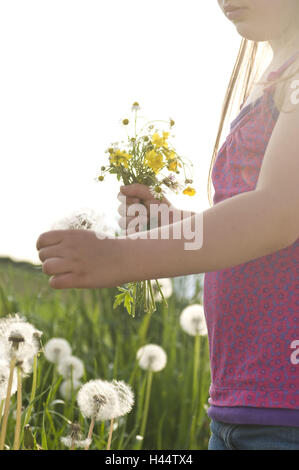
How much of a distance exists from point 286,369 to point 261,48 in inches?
33.9

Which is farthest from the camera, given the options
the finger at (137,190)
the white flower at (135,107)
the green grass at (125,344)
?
the green grass at (125,344)

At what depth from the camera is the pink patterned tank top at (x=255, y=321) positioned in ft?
3.98

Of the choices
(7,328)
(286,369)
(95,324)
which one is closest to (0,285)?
(95,324)

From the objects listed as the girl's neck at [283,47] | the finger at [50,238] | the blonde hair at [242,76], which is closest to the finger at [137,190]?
the blonde hair at [242,76]

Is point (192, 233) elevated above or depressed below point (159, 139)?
below

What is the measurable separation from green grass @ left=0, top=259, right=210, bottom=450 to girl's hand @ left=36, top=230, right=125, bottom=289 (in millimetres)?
1619

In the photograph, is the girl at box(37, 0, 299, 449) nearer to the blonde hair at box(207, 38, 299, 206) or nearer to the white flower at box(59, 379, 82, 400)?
the blonde hair at box(207, 38, 299, 206)

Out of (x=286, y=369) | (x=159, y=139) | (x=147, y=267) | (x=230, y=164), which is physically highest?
(x=159, y=139)

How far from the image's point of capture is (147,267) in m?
0.97

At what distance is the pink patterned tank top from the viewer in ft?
3.98

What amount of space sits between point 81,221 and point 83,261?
39 cm

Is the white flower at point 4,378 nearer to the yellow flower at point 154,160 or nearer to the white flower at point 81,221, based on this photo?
the white flower at point 81,221

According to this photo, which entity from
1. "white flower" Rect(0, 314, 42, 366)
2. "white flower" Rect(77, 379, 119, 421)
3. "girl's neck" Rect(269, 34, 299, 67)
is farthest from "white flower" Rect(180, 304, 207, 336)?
"girl's neck" Rect(269, 34, 299, 67)
